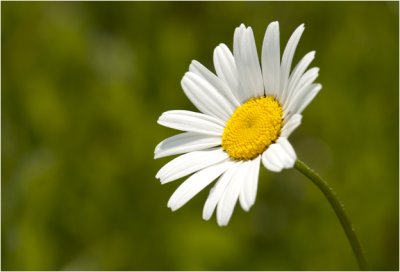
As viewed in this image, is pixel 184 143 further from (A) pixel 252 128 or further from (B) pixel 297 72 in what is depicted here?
(B) pixel 297 72

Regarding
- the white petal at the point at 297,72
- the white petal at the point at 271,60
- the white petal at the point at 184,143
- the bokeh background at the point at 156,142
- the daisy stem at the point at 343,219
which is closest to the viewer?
the daisy stem at the point at 343,219

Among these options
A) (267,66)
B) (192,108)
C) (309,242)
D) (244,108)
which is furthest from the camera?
(192,108)

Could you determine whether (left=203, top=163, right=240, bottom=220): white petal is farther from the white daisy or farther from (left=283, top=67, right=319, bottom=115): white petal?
(left=283, top=67, right=319, bottom=115): white petal

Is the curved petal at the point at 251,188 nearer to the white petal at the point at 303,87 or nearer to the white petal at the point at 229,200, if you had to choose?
the white petal at the point at 229,200

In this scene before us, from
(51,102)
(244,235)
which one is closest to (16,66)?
(51,102)

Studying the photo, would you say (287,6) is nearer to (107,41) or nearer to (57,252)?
(107,41)

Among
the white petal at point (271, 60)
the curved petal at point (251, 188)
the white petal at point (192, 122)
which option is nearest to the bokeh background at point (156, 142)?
the white petal at point (192, 122)

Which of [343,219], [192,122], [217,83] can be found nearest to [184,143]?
[192,122]
